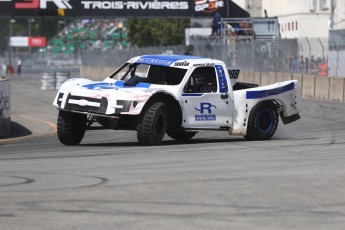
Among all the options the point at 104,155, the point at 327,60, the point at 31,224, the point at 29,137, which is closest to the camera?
the point at 31,224

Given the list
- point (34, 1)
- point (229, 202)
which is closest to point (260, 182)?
point (229, 202)

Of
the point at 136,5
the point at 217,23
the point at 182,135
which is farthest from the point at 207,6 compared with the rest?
the point at 182,135

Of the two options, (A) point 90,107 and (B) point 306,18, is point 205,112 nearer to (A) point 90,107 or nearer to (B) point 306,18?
(A) point 90,107

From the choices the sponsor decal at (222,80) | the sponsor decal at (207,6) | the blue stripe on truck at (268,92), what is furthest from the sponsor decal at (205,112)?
the sponsor decal at (207,6)

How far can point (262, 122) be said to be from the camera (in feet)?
55.9

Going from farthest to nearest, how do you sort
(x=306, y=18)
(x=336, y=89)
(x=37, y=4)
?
(x=306, y=18) < (x=37, y=4) < (x=336, y=89)

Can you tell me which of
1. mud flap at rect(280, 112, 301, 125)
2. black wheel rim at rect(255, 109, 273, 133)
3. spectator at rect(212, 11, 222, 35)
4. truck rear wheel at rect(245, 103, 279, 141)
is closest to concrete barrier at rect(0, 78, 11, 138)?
truck rear wheel at rect(245, 103, 279, 141)

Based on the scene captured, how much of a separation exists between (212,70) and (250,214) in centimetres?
852

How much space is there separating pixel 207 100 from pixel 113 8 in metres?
42.9

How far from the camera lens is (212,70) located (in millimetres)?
16656

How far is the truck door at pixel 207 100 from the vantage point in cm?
1611

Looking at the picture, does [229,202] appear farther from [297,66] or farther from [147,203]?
[297,66]

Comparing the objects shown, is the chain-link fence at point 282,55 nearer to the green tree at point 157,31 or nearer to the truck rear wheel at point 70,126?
the truck rear wheel at point 70,126

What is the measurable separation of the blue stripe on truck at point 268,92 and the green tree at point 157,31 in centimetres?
8056
